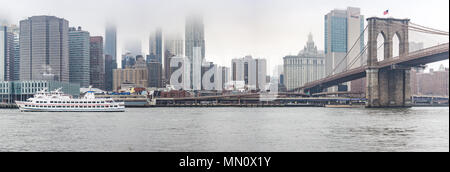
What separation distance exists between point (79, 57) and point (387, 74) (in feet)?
374

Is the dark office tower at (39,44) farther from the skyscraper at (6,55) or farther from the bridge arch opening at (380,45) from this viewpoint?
the bridge arch opening at (380,45)

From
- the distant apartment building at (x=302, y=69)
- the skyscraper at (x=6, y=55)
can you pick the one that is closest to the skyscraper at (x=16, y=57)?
the skyscraper at (x=6, y=55)

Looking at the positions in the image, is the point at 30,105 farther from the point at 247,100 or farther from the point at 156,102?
the point at 247,100

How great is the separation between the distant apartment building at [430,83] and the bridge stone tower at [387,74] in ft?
185

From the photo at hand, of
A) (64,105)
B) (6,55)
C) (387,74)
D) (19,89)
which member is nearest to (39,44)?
(6,55)

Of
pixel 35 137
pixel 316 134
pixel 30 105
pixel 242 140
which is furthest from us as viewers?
pixel 30 105

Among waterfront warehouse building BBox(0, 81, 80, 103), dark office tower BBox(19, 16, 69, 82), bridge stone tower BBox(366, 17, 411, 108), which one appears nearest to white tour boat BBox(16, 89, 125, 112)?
bridge stone tower BBox(366, 17, 411, 108)

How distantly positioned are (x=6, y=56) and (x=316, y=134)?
13763 cm

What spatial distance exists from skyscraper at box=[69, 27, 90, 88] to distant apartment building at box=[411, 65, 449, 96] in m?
97.2

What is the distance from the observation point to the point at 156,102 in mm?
97812

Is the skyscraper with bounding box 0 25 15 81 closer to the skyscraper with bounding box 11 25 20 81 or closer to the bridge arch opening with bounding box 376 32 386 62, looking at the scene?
the skyscraper with bounding box 11 25 20 81

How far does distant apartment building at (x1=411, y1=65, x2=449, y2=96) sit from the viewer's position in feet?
414
